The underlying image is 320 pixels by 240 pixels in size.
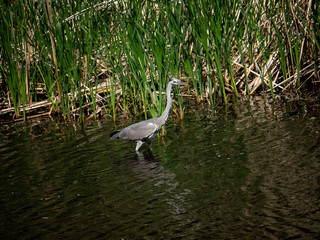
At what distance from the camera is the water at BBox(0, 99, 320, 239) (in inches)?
152

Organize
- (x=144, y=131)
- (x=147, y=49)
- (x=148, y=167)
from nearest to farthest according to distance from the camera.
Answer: (x=148, y=167) < (x=144, y=131) < (x=147, y=49)

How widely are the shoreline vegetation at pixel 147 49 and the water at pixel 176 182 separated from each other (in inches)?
31.9

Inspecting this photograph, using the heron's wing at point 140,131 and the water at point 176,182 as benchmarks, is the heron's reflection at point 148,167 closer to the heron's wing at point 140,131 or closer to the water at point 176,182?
the water at point 176,182

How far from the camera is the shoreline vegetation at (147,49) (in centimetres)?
694

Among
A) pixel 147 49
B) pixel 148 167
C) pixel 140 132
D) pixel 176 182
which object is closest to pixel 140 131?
pixel 140 132

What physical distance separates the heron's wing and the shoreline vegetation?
0.36 m

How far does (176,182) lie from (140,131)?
1.66m

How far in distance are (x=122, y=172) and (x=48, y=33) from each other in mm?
3527

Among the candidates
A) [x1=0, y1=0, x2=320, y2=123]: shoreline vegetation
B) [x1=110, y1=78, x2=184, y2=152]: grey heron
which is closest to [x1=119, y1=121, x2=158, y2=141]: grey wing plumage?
[x1=110, y1=78, x2=184, y2=152]: grey heron

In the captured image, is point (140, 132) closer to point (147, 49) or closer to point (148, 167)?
point (148, 167)

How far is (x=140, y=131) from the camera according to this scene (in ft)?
21.3

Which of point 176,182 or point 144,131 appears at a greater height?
point 144,131

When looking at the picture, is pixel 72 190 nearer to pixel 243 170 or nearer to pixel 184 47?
pixel 243 170

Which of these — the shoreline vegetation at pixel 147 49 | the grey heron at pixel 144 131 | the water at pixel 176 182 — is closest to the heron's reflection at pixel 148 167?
the water at pixel 176 182
